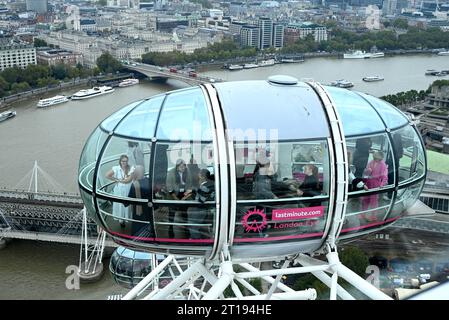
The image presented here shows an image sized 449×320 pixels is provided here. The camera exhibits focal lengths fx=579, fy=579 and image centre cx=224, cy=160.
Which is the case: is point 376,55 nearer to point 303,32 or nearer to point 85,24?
point 303,32

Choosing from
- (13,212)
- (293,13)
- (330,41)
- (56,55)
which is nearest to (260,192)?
(13,212)

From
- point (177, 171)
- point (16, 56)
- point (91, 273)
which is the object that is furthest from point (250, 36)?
point (177, 171)

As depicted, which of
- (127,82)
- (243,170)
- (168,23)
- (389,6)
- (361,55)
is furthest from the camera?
(389,6)

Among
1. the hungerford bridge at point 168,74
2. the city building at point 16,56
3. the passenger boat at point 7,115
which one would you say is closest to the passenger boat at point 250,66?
the hungerford bridge at point 168,74

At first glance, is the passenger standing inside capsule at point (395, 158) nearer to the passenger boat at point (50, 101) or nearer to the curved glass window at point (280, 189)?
the curved glass window at point (280, 189)

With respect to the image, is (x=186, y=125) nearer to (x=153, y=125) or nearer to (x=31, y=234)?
(x=153, y=125)

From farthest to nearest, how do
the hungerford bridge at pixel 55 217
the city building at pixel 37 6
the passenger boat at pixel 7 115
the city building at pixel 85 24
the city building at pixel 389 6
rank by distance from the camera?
1. the city building at pixel 389 6
2. the city building at pixel 37 6
3. the city building at pixel 85 24
4. the passenger boat at pixel 7 115
5. the hungerford bridge at pixel 55 217
